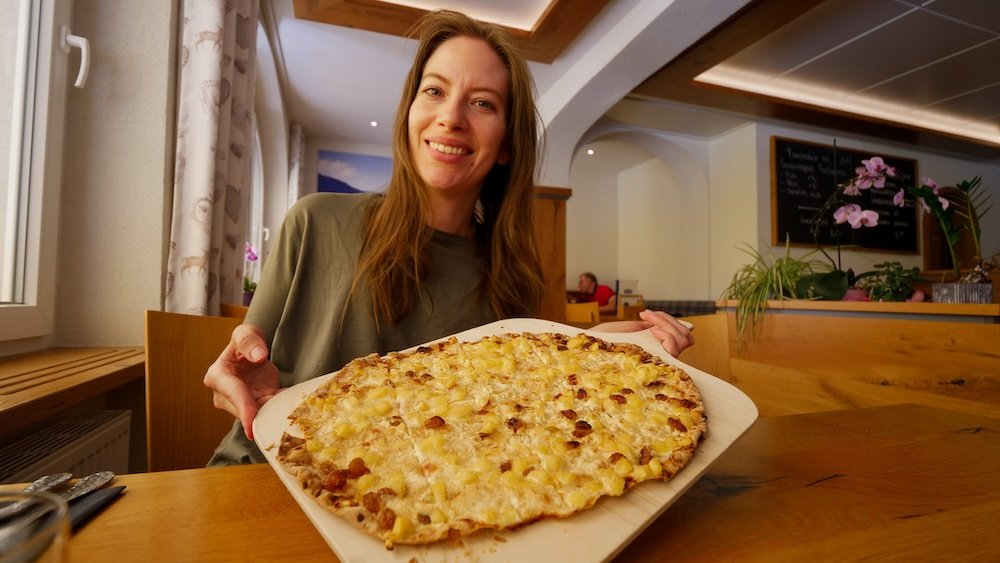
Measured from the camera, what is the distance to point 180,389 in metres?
1.08

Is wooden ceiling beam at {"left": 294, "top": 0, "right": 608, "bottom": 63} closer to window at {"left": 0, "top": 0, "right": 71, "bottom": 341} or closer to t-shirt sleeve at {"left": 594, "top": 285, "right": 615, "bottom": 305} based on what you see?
window at {"left": 0, "top": 0, "right": 71, "bottom": 341}

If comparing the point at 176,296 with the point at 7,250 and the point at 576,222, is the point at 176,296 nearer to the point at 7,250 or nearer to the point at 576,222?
the point at 7,250

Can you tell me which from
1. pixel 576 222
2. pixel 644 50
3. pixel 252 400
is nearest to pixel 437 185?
pixel 252 400

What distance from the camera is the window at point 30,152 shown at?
1289mm

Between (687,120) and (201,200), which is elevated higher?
(687,120)

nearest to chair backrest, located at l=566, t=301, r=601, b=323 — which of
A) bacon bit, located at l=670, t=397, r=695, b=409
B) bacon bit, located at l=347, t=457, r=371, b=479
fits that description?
bacon bit, located at l=670, t=397, r=695, b=409

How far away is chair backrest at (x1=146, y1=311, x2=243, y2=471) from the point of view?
1.03 m

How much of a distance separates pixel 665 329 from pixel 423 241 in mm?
540

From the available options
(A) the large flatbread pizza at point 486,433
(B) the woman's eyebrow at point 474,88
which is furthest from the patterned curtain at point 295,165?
(A) the large flatbread pizza at point 486,433

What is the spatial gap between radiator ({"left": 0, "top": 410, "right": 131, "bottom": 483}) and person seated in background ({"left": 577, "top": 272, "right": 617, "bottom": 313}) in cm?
559

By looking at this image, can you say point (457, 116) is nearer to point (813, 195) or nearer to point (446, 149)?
point (446, 149)

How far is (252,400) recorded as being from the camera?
527 mm

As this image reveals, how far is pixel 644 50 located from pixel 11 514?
11.8 feet

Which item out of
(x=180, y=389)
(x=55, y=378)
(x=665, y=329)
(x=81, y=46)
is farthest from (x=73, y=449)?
(x=665, y=329)
